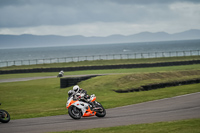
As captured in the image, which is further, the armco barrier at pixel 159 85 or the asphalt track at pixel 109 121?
the armco barrier at pixel 159 85

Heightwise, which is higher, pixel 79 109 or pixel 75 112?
pixel 79 109

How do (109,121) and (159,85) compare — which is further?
(159,85)

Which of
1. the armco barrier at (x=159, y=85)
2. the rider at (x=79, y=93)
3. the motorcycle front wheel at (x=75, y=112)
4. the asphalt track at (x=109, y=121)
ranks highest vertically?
the rider at (x=79, y=93)

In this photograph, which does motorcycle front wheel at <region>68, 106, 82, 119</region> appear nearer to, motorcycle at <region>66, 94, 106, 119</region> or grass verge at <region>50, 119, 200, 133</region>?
motorcycle at <region>66, 94, 106, 119</region>

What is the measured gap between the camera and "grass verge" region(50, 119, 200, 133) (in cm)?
977

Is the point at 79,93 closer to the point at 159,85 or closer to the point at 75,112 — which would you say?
the point at 75,112

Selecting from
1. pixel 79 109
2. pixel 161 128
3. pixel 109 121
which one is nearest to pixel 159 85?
pixel 79 109

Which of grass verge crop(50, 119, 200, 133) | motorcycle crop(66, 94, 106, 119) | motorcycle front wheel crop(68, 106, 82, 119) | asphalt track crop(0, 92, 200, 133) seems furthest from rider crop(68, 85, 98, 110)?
grass verge crop(50, 119, 200, 133)

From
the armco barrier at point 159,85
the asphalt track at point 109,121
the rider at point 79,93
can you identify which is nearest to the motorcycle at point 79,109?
the rider at point 79,93

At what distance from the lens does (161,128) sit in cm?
1023

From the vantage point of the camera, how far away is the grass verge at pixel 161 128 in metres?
9.77

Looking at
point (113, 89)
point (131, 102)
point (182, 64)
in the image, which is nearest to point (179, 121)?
point (131, 102)

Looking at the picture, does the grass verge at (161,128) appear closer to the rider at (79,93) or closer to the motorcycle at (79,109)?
the motorcycle at (79,109)

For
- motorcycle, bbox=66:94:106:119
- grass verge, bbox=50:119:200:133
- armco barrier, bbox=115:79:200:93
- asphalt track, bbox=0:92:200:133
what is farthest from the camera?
armco barrier, bbox=115:79:200:93
